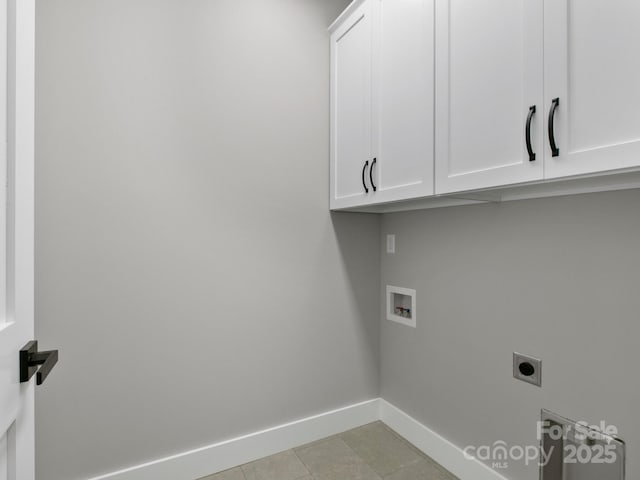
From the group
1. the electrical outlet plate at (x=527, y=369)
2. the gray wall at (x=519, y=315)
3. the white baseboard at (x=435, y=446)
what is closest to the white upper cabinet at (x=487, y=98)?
the gray wall at (x=519, y=315)

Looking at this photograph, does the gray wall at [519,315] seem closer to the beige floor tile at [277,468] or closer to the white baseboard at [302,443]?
the white baseboard at [302,443]

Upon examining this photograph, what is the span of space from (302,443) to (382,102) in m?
1.91

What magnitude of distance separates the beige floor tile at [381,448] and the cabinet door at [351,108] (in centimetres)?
137

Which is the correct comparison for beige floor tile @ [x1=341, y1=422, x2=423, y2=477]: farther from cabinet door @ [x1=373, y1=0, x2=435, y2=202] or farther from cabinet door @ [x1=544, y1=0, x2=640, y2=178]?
cabinet door @ [x1=544, y1=0, x2=640, y2=178]

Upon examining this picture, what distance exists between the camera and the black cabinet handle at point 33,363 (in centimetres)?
76

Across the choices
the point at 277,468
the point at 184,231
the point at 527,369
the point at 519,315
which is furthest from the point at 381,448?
the point at 184,231

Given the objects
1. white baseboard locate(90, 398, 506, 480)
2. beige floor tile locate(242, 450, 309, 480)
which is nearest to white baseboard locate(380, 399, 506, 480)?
white baseboard locate(90, 398, 506, 480)

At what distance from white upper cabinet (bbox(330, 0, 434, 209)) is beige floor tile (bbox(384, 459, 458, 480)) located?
4.46ft

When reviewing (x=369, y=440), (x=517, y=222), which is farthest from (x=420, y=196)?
(x=369, y=440)

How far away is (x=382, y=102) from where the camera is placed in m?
1.61

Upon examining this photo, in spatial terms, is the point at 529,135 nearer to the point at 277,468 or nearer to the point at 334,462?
the point at 334,462

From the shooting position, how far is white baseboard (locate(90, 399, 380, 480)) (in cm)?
158

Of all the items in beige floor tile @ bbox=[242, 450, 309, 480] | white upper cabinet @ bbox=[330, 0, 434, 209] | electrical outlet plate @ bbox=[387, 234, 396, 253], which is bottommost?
beige floor tile @ bbox=[242, 450, 309, 480]

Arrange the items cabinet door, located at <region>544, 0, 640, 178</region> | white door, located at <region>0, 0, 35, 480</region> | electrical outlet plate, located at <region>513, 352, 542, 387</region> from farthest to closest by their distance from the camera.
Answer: electrical outlet plate, located at <region>513, 352, 542, 387</region>
cabinet door, located at <region>544, 0, 640, 178</region>
white door, located at <region>0, 0, 35, 480</region>
